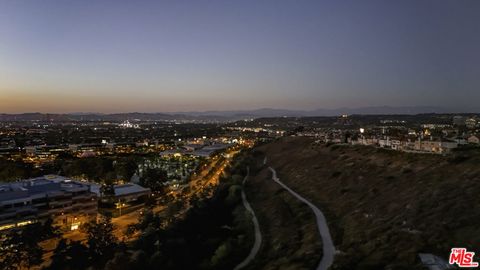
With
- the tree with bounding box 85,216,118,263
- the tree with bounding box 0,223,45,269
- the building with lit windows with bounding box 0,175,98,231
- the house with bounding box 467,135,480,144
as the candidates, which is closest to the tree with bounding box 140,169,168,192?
the building with lit windows with bounding box 0,175,98,231

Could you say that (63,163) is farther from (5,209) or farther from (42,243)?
(42,243)

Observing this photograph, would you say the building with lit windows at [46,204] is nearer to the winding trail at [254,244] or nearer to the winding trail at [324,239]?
the winding trail at [254,244]

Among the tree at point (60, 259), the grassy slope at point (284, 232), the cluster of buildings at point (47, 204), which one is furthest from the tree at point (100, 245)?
the cluster of buildings at point (47, 204)

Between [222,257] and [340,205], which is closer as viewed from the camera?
[222,257]

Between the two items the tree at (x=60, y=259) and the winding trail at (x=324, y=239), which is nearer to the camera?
the winding trail at (x=324, y=239)

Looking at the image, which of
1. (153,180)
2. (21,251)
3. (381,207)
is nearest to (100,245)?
(21,251)

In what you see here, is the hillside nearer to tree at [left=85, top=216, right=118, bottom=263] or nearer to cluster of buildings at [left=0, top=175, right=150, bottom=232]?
tree at [left=85, top=216, right=118, bottom=263]

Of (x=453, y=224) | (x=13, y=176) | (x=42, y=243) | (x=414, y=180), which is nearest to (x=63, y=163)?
(x=13, y=176)

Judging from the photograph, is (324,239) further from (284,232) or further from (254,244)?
(254,244)
